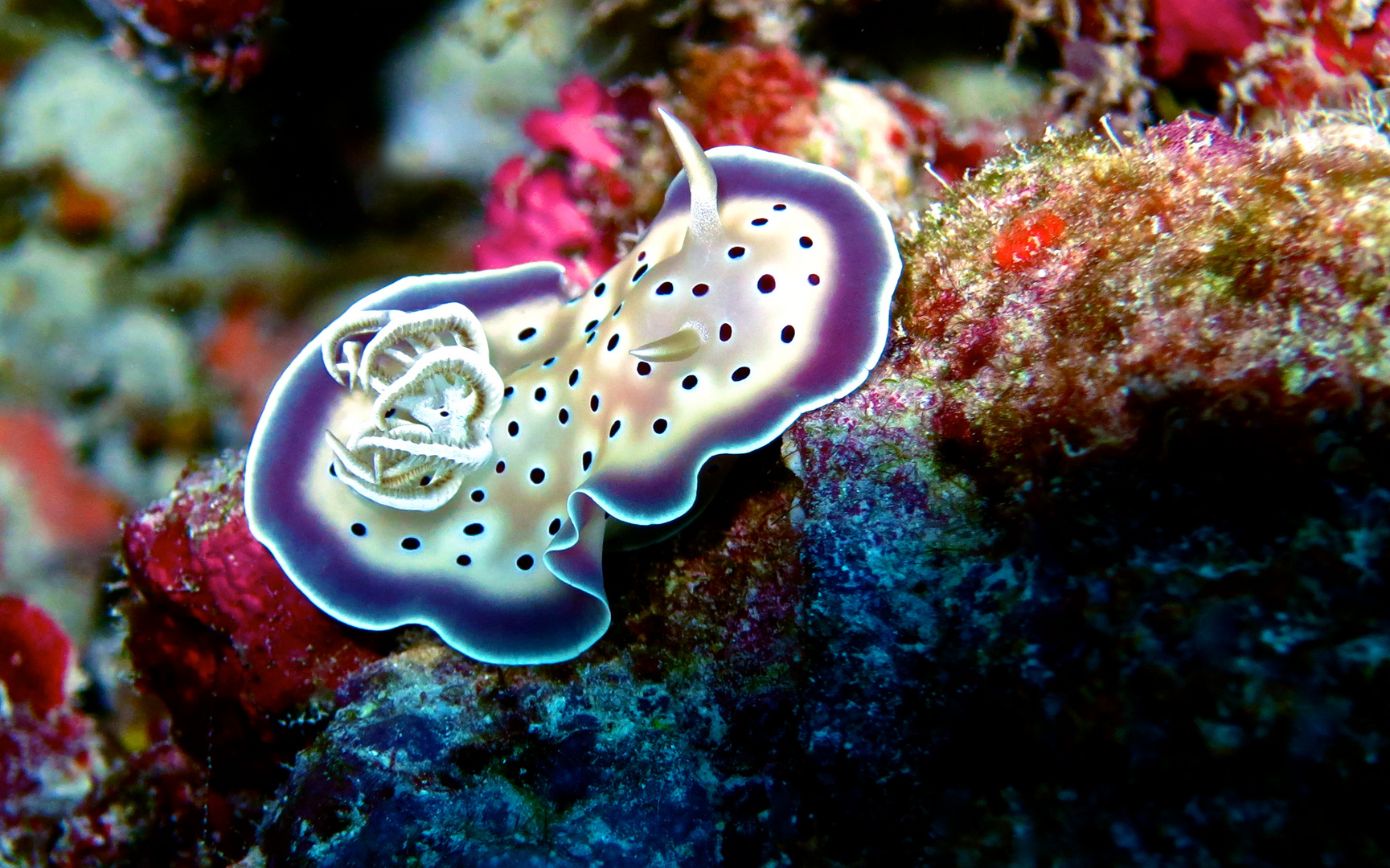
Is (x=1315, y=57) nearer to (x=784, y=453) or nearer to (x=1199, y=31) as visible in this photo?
(x=1199, y=31)

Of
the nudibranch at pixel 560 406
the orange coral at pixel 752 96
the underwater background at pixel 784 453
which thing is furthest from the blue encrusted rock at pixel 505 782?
the orange coral at pixel 752 96

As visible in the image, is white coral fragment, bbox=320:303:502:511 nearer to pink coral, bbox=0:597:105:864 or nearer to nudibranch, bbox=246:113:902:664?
nudibranch, bbox=246:113:902:664

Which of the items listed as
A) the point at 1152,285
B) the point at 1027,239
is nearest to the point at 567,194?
the point at 1027,239

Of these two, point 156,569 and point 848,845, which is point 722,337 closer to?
point 848,845

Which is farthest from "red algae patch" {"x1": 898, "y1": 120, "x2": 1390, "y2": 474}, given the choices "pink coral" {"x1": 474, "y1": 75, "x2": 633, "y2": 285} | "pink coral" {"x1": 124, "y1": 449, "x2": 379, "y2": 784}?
"pink coral" {"x1": 124, "y1": 449, "x2": 379, "y2": 784}

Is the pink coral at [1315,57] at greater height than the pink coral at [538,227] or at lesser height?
greater

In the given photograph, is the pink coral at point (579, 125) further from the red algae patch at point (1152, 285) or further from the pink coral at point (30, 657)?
the pink coral at point (30, 657)
